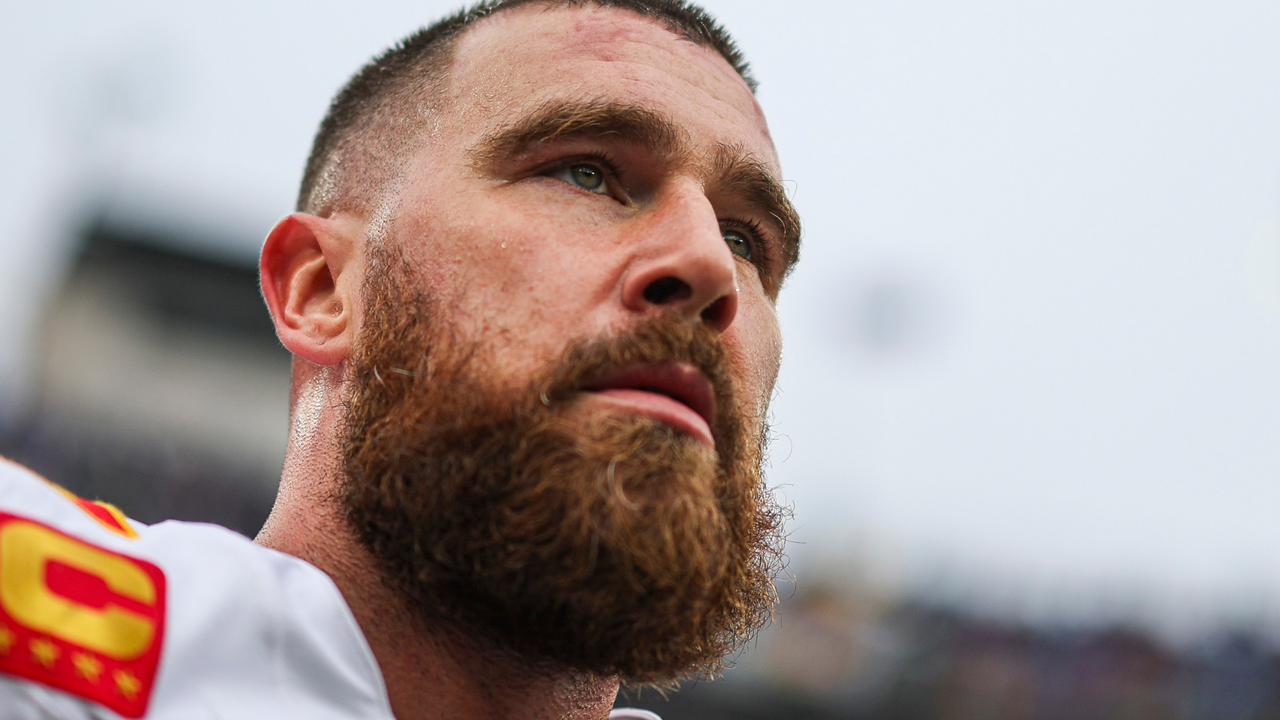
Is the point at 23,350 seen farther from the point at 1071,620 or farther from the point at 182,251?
the point at 1071,620

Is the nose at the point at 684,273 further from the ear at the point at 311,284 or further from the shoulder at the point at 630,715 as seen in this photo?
the shoulder at the point at 630,715

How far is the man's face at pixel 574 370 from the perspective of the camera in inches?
63.7

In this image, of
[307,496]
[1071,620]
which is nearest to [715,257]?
[307,496]

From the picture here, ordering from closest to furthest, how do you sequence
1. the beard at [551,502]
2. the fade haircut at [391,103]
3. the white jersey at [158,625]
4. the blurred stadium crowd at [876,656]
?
the white jersey at [158,625], the beard at [551,502], the fade haircut at [391,103], the blurred stadium crowd at [876,656]

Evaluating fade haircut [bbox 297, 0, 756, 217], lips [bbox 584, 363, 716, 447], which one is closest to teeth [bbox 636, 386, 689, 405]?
lips [bbox 584, 363, 716, 447]

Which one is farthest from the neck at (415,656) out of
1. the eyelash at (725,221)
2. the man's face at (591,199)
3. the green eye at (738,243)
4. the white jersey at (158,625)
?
the green eye at (738,243)

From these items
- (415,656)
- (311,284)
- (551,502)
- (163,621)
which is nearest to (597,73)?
(311,284)

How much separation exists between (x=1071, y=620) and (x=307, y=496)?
34.2ft

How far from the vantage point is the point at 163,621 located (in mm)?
1309

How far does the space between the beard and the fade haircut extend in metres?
0.59

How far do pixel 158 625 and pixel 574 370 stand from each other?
0.74 meters

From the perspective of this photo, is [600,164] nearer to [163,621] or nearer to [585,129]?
[585,129]

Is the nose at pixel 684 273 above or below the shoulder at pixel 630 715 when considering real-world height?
above

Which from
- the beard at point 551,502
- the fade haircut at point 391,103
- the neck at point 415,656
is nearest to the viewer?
the beard at point 551,502
